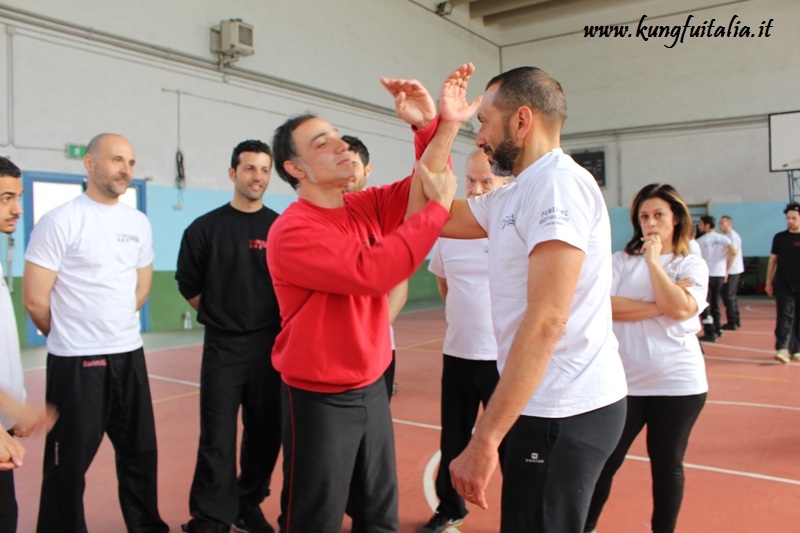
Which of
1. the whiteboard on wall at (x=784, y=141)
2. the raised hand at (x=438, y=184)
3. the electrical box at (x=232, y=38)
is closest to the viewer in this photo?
the raised hand at (x=438, y=184)

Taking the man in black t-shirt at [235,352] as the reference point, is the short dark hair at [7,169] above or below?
above

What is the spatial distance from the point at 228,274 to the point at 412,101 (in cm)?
161

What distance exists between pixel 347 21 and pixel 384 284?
43.7ft

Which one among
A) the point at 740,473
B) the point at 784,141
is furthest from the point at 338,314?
the point at 784,141

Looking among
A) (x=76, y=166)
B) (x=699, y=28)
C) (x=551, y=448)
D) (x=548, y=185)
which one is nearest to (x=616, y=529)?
(x=551, y=448)

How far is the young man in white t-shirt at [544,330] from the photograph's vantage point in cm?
165

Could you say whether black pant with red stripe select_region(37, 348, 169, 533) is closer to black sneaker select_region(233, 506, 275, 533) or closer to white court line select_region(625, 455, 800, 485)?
black sneaker select_region(233, 506, 275, 533)

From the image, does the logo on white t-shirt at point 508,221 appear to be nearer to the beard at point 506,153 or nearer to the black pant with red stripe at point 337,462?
the beard at point 506,153

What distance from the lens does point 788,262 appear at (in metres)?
7.84

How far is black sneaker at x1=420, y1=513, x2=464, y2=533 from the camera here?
3350 millimetres

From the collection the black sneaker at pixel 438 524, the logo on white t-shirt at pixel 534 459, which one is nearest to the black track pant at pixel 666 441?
the black sneaker at pixel 438 524

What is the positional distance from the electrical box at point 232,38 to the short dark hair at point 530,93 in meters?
10.3

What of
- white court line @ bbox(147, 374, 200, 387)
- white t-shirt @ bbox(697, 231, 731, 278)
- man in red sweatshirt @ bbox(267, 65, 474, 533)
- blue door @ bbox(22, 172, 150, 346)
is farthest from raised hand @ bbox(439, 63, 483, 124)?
white t-shirt @ bbox(697, 231, 731, 278)

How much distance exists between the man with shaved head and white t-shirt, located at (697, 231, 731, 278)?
9201mm
